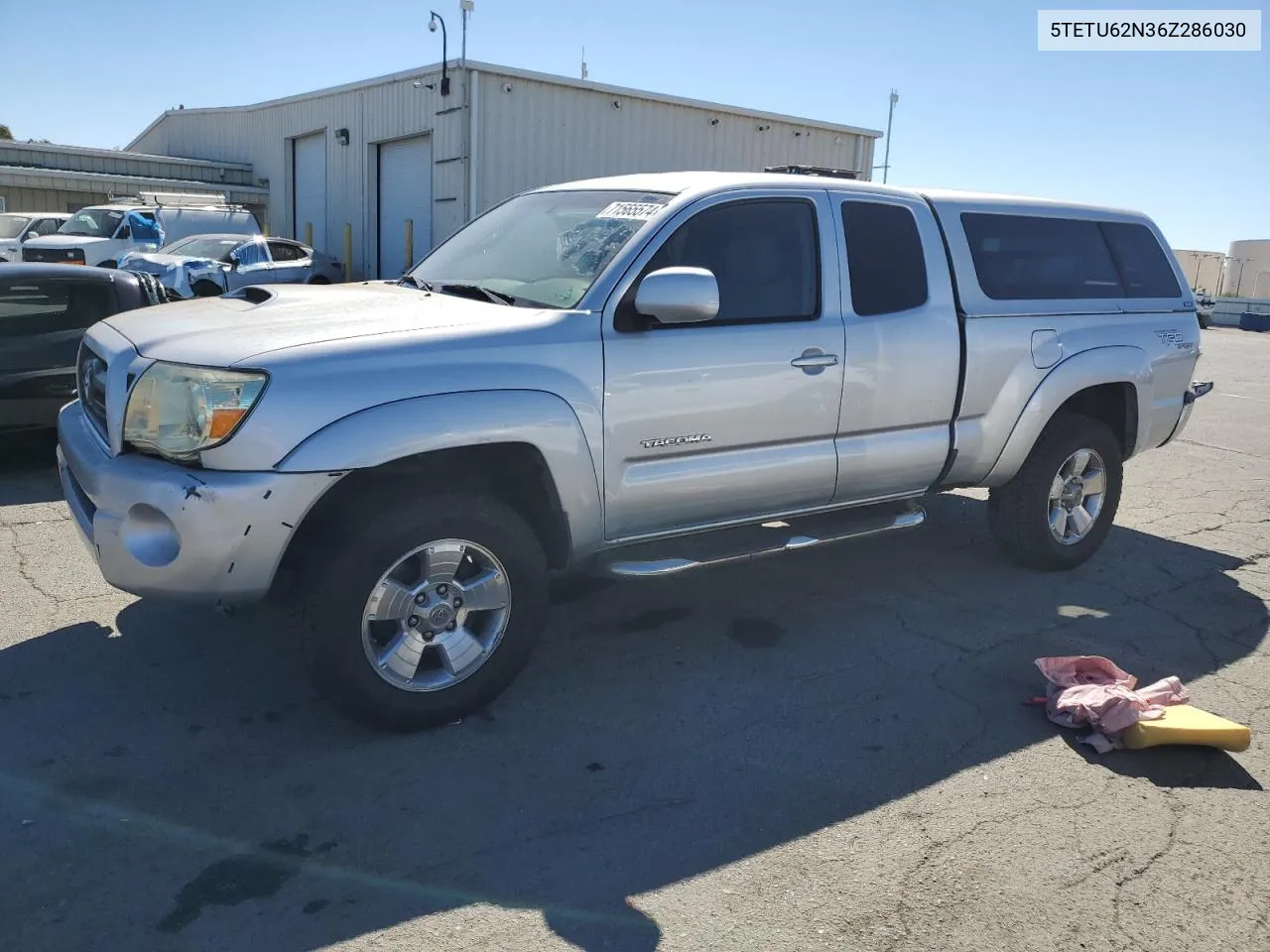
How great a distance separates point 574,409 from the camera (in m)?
3.69

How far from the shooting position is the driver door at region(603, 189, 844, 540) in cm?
386

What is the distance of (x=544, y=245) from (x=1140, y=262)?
3.63 meters

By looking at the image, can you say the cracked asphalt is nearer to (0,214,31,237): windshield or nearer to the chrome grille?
the chrome grille

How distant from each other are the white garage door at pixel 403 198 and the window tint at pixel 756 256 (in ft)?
51.7

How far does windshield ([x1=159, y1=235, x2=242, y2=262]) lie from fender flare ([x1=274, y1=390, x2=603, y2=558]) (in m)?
13.9

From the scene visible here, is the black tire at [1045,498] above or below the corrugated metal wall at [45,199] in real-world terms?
below

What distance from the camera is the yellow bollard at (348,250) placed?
70.3 ft

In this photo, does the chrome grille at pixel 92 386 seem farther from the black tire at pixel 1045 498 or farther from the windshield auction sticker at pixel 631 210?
the black tire at pixel 1045 498

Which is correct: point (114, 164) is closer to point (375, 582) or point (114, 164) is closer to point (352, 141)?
point (352, 141)

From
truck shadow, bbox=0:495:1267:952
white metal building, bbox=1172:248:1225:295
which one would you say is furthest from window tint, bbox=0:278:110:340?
white metal building, bbox=1172:248:1225:295

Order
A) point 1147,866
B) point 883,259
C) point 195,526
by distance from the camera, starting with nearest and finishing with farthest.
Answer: point 1147,866, point 195,526, point 883,259

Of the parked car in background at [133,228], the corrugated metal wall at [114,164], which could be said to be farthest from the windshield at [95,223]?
the corrugated metal wall at [114,164]

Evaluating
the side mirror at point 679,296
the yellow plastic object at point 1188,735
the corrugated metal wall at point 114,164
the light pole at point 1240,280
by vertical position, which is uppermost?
the corrugated metal wall at point 114,164

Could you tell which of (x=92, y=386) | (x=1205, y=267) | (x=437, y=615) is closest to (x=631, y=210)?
(x=437, y=615)
